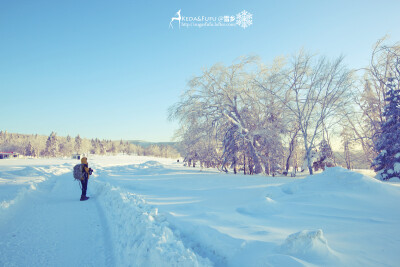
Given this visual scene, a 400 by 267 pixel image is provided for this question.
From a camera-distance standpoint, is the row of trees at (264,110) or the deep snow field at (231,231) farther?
the row of trees at (264,110)

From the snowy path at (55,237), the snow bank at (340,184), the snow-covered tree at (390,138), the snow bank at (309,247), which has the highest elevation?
the snow-covered tree at (390,138)

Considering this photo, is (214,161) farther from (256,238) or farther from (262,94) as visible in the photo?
(256,238)

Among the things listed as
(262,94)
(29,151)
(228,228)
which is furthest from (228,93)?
(29,151)

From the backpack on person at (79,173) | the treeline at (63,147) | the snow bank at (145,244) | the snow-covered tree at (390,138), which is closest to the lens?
the snow bank at (145,244)

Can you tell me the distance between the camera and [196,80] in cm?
1608

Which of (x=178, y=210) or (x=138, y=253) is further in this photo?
(x=178, y=210)

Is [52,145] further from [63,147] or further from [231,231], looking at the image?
[231,231]

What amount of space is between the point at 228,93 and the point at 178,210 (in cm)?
1260

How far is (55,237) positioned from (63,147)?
355 feet

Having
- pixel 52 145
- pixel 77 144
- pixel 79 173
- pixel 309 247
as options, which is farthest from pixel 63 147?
pixel 309 247

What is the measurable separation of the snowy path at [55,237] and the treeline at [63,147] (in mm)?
63430

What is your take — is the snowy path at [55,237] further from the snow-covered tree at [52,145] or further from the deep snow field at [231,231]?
the snow-covered tree at [52,145]

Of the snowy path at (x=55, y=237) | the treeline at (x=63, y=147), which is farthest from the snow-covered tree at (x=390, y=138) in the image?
the treeline at (x=63, y=147)

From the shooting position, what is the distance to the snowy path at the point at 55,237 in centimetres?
338
